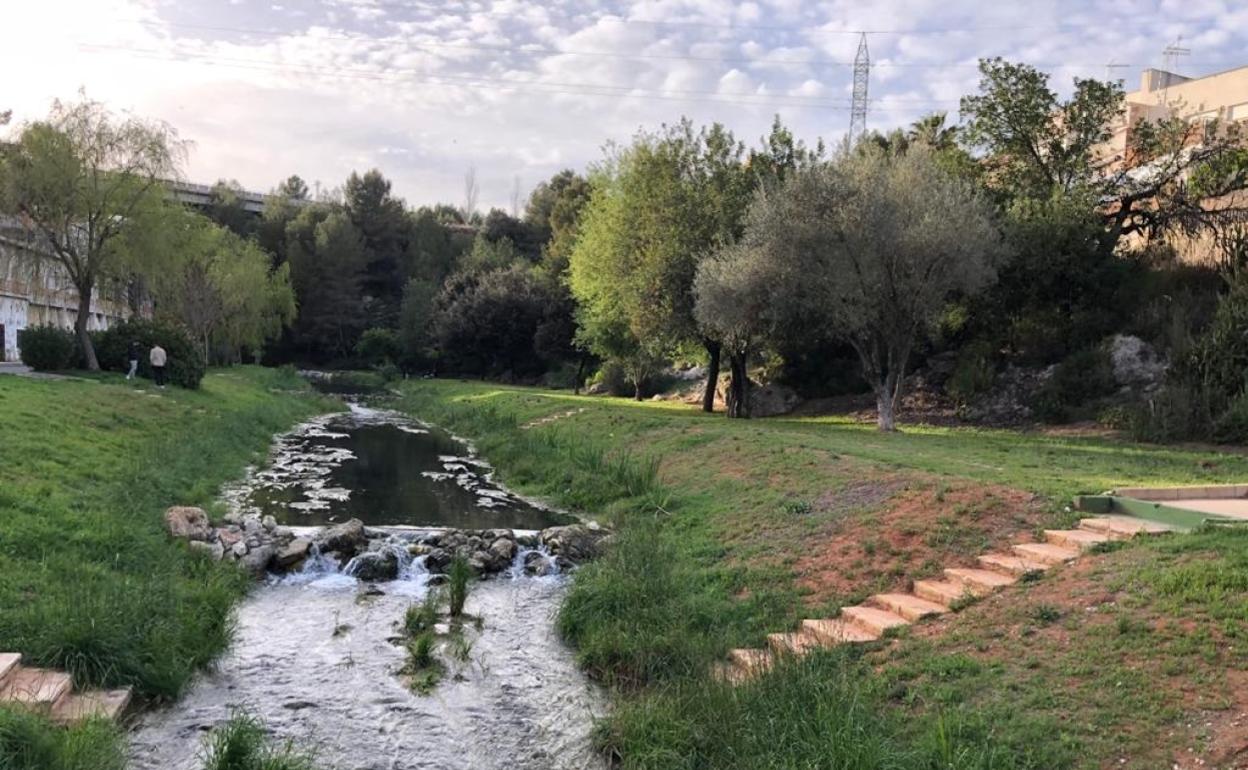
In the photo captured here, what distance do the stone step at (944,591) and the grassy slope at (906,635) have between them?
38 cm

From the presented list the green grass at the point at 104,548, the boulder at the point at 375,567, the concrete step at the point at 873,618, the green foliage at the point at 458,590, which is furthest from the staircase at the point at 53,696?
the concrete step at the point at 873,618

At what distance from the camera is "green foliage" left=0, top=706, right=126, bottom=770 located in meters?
6.26

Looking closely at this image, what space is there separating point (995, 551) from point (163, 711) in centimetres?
935

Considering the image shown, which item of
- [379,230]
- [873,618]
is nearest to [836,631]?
[873,618]

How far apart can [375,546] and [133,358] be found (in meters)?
23.9

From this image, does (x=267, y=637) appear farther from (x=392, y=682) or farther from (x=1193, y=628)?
(x=1193, y=628)

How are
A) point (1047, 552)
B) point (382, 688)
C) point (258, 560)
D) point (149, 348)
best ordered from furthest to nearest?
point (149, 348) → point (258, 560) → point (1047, 552) → point (382, 688)

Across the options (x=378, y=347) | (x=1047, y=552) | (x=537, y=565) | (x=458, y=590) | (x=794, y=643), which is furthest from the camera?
(x=378, y=347)

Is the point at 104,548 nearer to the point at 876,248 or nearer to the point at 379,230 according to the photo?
the point at 876,248

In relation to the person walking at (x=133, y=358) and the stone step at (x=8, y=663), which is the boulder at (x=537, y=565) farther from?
the person walking at (x=133, y=358)

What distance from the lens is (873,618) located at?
942 cm

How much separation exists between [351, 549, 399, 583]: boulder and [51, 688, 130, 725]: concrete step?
5.46 meters

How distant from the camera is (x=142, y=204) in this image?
35.1m

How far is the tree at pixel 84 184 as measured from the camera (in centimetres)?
3256
